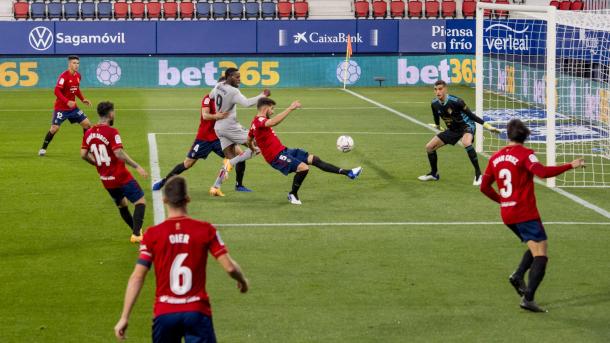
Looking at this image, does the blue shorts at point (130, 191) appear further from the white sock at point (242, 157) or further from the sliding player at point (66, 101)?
the sliding player at point (66, 101)

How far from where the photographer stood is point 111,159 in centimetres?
1362

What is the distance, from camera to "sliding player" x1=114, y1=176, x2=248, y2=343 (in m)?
7.30

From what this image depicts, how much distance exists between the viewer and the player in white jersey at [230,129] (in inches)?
712

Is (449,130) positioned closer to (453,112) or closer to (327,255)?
(453,112)

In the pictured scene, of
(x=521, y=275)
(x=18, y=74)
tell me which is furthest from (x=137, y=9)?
(x=521, y=275)

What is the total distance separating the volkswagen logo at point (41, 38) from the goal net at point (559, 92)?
1855cm

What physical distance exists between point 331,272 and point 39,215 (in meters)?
5.70

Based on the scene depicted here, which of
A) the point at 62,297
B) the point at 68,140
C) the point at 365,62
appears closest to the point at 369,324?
the point at 62,297

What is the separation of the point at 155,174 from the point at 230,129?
2421mm

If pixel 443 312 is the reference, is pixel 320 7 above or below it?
above

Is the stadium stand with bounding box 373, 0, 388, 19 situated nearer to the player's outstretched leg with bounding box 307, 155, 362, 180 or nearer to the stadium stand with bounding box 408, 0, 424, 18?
the stadium stand with bounding box 408, 0, 424, 18

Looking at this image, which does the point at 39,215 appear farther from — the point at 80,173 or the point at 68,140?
the point at 68,140

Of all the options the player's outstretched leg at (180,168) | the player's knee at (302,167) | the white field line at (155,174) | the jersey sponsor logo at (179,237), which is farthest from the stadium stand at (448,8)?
the jersey sponsor logo at (179,237)

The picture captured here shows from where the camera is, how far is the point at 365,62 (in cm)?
4497
